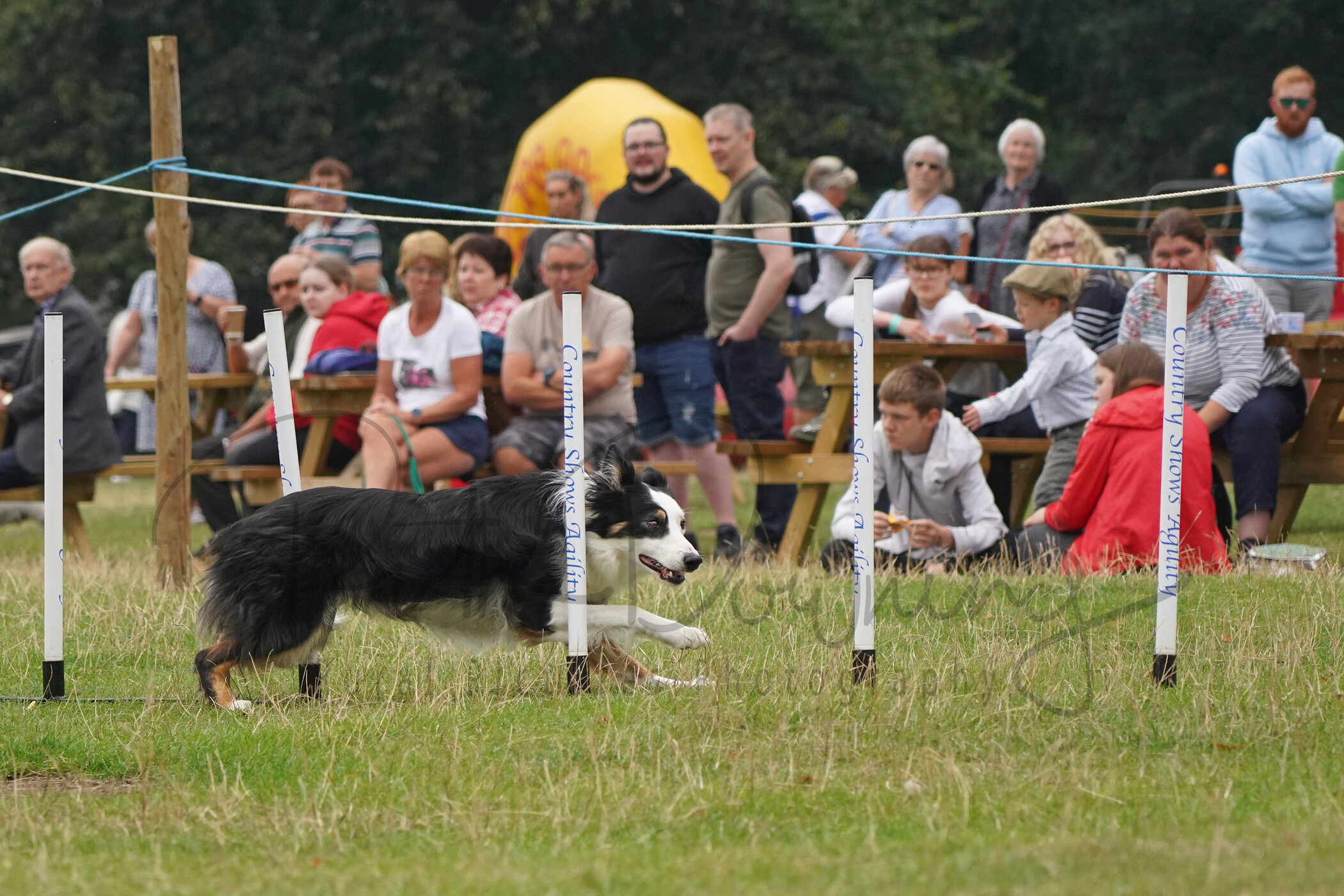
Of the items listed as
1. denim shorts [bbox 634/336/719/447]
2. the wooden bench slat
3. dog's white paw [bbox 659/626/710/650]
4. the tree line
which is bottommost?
dog's white paw [bbox 659/626/710/650]

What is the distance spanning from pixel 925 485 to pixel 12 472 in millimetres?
5511

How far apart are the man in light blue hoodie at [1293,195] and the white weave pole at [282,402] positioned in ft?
21.6

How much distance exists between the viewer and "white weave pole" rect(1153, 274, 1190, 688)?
15.5 ft

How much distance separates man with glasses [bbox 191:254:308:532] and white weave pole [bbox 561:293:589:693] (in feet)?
18.1

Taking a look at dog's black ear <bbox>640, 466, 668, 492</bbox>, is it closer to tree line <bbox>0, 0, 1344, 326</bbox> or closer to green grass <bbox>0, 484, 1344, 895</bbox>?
green grass <bbox>0, 484, 1344, 895</bbox>

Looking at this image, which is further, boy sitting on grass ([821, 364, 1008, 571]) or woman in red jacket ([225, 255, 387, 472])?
woman in red jacket ([225, 255, 387, 472])

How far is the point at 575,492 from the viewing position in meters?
4.88

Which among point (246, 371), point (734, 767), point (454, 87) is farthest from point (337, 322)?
point (454, 87)

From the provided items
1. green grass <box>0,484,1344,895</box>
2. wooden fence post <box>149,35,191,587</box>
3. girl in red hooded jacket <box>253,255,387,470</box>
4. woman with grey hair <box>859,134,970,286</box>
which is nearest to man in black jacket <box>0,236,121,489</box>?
girl in red hooded jacket <box>253,255,387,470</box>

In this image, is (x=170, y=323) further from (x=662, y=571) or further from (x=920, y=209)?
(x=920, y=209)

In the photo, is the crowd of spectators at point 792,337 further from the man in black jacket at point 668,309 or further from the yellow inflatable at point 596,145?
the yellow inflatable at point 596,145

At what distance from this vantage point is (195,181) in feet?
87.1

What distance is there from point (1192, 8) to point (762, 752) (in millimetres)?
28246

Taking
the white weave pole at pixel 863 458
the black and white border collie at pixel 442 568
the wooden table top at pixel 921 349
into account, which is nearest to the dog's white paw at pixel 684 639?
the black and white border collie at pixel 442 568
